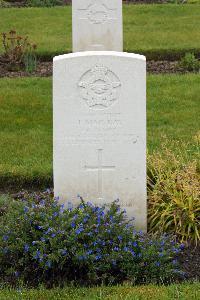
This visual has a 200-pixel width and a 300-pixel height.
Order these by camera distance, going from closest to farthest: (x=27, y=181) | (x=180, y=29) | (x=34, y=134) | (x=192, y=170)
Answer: (x=192, y=170) < (x=27, y=181) < (x=34, y=134) < (x=180, y=29)

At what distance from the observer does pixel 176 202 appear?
6578mm

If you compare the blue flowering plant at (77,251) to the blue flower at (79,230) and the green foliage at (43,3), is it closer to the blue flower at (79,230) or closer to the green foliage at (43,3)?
the blue flower at (79,230)

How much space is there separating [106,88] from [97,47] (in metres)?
4.95

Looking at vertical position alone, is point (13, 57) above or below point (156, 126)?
above

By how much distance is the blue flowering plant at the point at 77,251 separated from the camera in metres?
5.70

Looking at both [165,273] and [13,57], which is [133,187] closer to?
[165,273]

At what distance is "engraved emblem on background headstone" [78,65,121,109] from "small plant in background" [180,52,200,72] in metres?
6.32

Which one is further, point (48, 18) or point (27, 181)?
point (48, 18)

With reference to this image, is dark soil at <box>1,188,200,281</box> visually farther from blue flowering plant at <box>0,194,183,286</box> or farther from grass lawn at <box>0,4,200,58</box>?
grass lawn at <box>0,4,200,58</box>

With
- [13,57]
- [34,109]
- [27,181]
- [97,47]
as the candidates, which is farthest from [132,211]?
[13,57]

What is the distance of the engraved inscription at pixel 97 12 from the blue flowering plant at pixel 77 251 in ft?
18.2

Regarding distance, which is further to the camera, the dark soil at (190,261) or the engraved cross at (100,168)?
the engraved cross at (100,168)

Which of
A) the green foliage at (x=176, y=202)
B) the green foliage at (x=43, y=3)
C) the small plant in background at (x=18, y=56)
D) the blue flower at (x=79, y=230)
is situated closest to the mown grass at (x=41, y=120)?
the small plant in background at (x=18, y=56)

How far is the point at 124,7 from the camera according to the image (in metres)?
17.3
